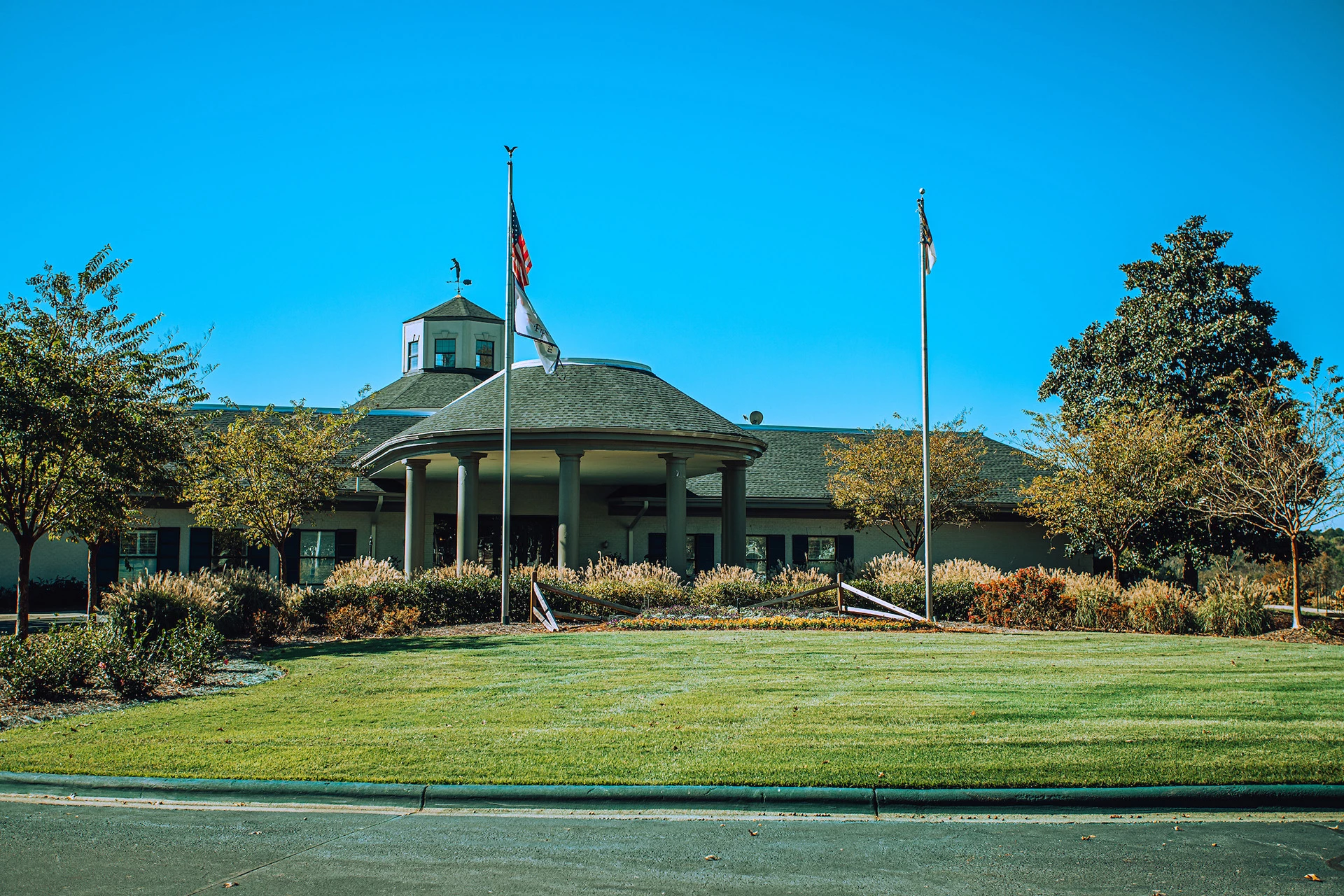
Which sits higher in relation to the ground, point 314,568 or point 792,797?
point 314,568

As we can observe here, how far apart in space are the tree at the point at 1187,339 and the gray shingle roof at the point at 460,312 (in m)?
22.3

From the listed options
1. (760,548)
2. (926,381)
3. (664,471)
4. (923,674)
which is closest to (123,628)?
(923,674)

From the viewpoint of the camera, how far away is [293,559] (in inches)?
1206

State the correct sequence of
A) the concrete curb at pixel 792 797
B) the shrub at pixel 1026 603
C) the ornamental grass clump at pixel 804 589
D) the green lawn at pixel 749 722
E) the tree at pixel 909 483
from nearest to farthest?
the concrete curb at pixel 792 797
the green lawn at pixel 749 722
the shrub at pixel 1026 603
the ornamental grass clump at pixel 804 589
the tree at pixel 909 483

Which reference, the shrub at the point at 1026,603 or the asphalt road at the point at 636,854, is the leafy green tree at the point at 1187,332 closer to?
the shrub at the point at 1026,603

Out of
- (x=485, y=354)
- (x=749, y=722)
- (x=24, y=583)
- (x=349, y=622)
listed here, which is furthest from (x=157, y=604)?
(x=485, y=354)

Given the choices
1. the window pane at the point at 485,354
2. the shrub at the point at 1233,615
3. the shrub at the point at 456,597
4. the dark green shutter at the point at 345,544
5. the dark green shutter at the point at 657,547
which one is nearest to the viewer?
the shrub at the point at 1233,615

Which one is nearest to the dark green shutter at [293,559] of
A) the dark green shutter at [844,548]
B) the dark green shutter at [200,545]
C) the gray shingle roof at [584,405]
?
the dark green shutter at [200,545]

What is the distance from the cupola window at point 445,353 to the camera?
42.4 meters

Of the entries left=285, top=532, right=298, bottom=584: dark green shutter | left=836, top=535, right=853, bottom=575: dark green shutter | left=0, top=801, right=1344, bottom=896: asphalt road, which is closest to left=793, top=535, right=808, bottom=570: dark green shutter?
left=836, top=535, right=853, bottom=575: dark green shutter

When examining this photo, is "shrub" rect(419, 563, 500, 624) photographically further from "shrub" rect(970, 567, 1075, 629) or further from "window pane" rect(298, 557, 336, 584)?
"window pane" rect(298, 557, 336, 584)

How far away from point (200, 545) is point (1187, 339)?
94.9 ft

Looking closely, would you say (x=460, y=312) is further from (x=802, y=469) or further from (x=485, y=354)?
(x=802, y=469)

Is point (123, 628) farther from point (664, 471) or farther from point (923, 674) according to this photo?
point (664, 471)
